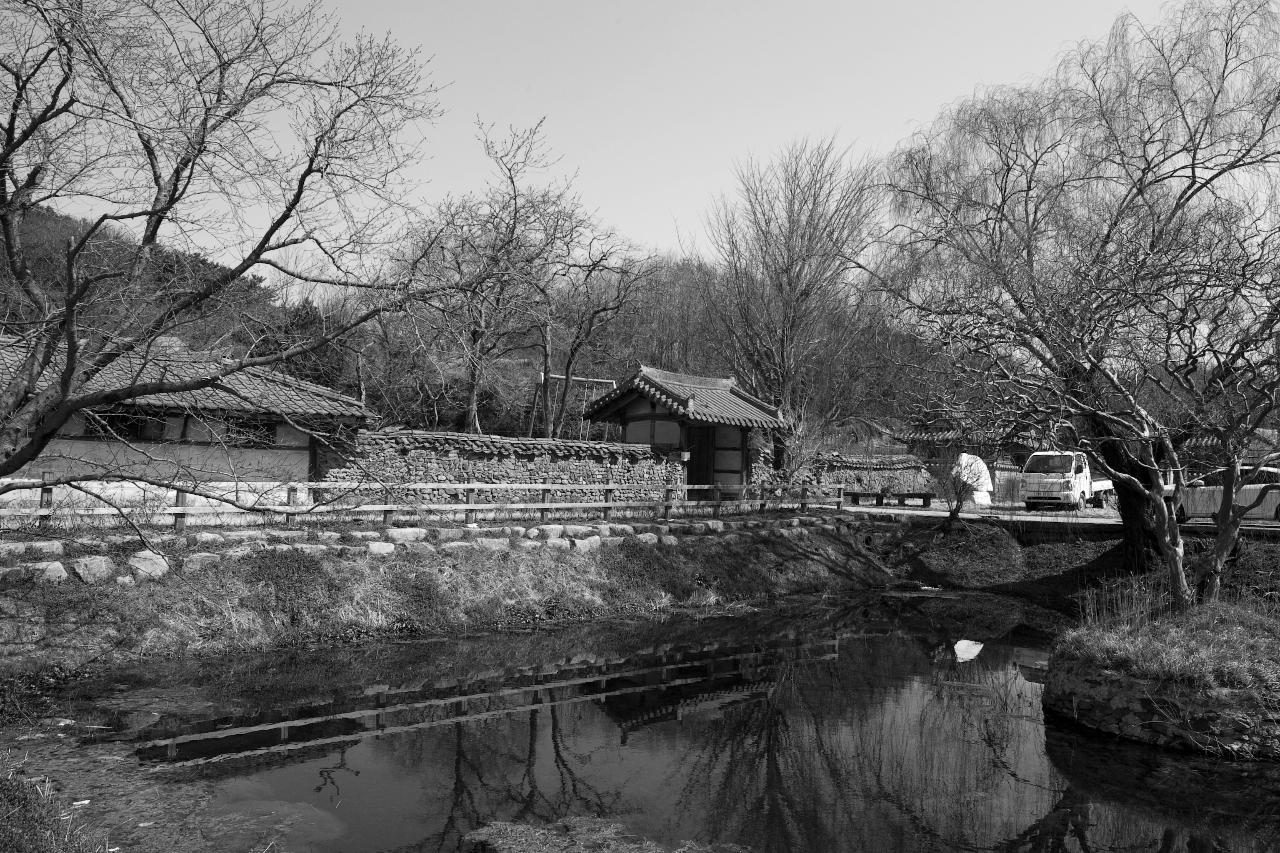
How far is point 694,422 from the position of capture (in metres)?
21.2

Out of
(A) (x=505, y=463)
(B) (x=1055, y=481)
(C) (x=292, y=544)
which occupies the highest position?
(A) (x=505, y=463)

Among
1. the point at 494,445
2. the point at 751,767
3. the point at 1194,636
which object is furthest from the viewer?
the point at 494,445

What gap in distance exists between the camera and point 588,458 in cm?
1991

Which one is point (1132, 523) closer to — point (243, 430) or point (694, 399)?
point (694, 399)

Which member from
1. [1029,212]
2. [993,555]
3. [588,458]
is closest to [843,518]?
[993,555]

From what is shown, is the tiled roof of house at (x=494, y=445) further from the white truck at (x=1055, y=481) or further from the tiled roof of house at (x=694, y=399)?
A: the white truck at (x=1055, y=481)

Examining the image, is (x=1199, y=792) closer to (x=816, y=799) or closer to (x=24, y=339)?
(x=816, y=799)

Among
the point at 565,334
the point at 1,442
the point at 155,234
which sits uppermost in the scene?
the point at 565,334

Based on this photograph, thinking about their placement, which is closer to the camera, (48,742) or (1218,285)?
(48,742)

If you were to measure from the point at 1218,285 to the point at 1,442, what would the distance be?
10.7 m

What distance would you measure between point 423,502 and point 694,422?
8615 mm

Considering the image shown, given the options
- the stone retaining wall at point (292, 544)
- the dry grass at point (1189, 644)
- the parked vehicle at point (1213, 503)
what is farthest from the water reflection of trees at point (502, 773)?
the parked vehicle at point (1213, 503)

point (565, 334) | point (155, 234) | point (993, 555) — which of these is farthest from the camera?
point (565, 334)

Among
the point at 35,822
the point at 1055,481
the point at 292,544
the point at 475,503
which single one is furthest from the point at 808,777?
the point at 1055,481
